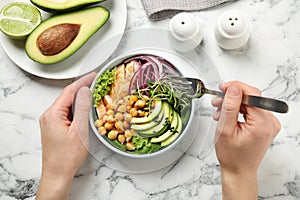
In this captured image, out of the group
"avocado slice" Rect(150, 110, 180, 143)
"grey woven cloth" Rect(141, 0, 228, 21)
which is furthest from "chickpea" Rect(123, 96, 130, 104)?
"grey woven cloth" Rect(141, 0, 228, 21)

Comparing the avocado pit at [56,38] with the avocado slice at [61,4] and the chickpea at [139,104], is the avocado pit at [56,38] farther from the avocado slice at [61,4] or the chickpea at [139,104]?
the chickpea at [139,104]

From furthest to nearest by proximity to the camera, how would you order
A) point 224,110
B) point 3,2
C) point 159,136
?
point 3,2 < point 159,136 < point 224,110

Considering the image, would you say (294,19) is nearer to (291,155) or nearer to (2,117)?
(291,155)

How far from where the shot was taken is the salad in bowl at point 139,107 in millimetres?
1148

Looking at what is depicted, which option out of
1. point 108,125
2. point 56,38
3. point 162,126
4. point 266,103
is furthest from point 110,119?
point 266,103

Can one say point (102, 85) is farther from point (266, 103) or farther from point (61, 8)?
point (266, 103)

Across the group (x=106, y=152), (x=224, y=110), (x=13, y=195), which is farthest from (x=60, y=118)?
(x=224, y=110)

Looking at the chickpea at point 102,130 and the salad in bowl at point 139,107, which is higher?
the salad in bowl at point 139,107

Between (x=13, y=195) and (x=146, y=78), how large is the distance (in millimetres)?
418

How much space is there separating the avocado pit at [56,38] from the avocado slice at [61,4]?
0.04m

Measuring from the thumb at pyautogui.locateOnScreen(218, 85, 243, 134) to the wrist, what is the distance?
12 centimetres

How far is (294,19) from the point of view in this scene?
1228mm

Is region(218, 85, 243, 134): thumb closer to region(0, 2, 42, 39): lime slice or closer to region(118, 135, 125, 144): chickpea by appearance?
region(118, 135, 125, 144): chickpea

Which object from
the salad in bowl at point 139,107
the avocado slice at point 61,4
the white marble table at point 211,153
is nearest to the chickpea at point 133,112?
the salad in bowl at point 139,107
